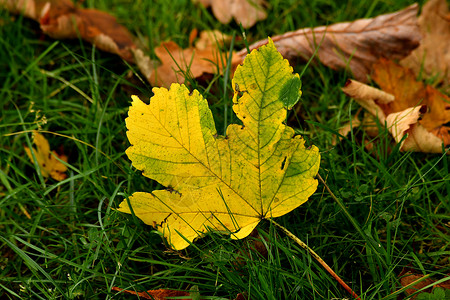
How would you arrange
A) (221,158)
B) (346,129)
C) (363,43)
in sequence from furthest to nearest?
(363,43)
(346,129)
(221,158)

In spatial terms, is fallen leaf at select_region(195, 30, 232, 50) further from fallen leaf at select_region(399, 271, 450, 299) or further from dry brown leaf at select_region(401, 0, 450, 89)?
fallen leaf at select_region(399, 271, 450, 299)

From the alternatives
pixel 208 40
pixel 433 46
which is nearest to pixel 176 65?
pixel 208 40

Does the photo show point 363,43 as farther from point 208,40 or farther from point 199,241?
point 199,241

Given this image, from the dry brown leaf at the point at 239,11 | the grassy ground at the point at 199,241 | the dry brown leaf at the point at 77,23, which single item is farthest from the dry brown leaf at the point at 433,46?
the dry brown leaf at the point at 77,23

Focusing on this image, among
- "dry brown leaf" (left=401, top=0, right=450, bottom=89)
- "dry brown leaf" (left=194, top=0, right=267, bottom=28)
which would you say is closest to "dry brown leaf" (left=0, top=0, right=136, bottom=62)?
"dry brown leaf" (left=194, top=0, right=267, bottom=28)

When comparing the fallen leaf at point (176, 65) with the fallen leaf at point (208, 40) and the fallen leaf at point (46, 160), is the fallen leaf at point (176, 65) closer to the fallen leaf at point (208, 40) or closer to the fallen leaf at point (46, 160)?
the fallen leaf at point (208, 40)

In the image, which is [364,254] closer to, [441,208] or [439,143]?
[441,208]
